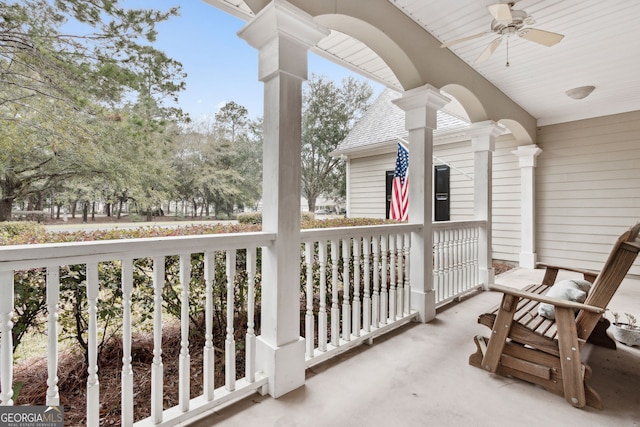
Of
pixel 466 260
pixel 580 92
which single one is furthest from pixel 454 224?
pixel 580 92

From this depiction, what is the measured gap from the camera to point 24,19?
2.02 m

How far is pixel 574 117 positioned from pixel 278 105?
5844mm

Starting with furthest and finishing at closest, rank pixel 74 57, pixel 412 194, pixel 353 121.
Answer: pixel 353 121, pixel 412 194, pixel 74 57

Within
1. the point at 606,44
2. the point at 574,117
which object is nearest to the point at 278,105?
the point at 606,44

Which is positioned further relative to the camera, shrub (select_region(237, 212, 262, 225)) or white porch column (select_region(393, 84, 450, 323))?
white porch column (select_region(393, 84, 450, 323))

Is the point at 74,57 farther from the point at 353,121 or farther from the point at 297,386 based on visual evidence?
the point at 353,121

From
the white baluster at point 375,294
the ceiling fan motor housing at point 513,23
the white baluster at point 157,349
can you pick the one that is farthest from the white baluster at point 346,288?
the ceiling fan motor housing at point 513,23

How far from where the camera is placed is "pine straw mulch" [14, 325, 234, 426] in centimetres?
187

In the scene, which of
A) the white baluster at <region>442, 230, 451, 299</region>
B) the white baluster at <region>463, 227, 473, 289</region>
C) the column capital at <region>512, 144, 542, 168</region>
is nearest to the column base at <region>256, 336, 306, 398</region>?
the white baluster at <region>442, 230, 451, 299</region>

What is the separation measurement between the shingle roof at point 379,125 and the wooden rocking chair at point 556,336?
5.11m

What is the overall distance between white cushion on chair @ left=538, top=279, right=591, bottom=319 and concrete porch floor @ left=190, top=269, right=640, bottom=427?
46cm

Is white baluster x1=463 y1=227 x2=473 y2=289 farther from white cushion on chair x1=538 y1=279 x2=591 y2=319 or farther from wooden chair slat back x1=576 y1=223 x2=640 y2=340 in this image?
wooden chair slat back x1=576 y1=223 x2=640 y2=340

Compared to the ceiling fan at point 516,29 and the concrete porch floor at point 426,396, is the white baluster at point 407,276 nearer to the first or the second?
the concrete porch floor at point 426,396

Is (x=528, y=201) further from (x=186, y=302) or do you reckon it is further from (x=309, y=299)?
(x=186, y=302)
